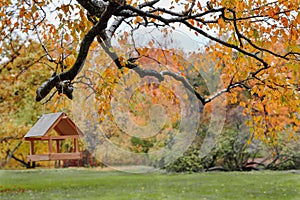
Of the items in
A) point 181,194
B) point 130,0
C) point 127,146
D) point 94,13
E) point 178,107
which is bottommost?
point 181,194

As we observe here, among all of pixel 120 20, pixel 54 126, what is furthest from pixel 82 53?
pixel 54 126

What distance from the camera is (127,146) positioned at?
19.4 feet

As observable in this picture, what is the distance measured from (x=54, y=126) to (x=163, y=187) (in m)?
6.13

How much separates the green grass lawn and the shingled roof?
4156 mm

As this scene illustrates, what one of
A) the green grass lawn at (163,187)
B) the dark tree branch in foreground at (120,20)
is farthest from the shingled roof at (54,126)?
the green grass lawn at (163,187)

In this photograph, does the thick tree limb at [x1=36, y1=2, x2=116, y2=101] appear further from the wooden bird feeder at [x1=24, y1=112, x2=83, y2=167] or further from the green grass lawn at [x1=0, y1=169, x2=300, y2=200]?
the green grass lawn at [x1=0, y1=169, x2=300, y2=200]

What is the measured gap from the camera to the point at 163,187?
962cm

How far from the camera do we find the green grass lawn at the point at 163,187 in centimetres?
827

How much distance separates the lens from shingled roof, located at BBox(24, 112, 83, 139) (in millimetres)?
3732

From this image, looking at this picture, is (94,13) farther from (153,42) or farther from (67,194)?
(67,194)

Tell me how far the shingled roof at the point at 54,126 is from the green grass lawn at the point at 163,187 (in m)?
4.16

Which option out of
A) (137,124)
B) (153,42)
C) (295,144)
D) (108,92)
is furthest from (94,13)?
(295,144)

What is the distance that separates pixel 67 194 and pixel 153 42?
5730 millimetres

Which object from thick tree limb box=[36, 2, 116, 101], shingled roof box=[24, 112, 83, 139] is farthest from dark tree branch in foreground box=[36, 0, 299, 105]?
shingled roof box=[24, 112, 83, 139]
